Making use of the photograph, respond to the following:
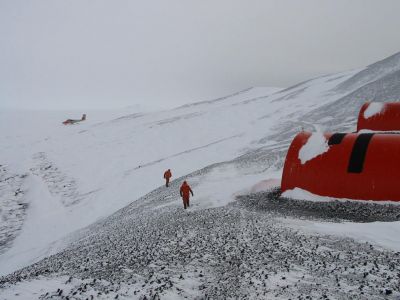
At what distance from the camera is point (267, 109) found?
54.4 m

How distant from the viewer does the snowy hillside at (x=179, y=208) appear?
820 centimetres

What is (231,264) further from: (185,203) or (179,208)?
(179,208)

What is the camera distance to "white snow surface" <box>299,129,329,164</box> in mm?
16453

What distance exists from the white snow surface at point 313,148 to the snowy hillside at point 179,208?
118 inches

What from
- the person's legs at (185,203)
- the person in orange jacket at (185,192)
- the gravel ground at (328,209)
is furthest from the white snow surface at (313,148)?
the person's legs at (185,203)

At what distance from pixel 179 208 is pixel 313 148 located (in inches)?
270

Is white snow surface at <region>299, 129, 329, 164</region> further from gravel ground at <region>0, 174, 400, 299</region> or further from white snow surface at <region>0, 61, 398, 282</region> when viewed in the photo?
gravel ground at <region>0, 174, 400, 299</region>

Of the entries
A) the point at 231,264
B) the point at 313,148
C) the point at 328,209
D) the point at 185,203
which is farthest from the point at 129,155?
the point at 231,264

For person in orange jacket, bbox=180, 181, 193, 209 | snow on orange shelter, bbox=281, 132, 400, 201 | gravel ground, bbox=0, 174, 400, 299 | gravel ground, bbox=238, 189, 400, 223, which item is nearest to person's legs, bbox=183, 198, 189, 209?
person in orange jacket, bbox=180, 181, 193, 209

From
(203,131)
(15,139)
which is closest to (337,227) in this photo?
(203,131)

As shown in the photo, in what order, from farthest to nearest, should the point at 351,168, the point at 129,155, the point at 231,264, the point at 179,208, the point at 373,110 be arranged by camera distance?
1. the point at 129,155
2. the point at 373,110
3. the point at 179,208
4. the point at 351,168
5. the point at 231,264

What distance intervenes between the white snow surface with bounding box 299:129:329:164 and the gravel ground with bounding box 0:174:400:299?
11.0 feet

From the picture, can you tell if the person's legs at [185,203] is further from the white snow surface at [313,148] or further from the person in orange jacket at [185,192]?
Answer: the white snow surface at [313,148]

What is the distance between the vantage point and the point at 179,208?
17188mm
